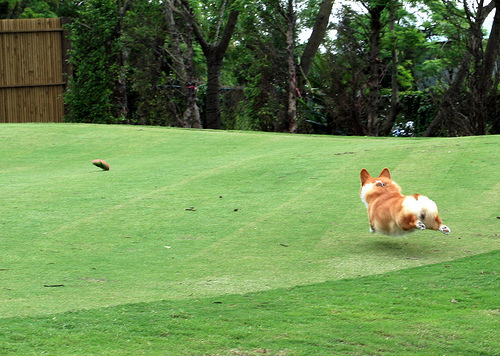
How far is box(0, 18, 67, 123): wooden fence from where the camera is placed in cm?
1731

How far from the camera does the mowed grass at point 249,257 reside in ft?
10.9

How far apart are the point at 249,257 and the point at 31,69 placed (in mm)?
14230

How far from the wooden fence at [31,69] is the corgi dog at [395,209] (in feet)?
44.8

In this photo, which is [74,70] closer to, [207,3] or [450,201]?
[207,3]

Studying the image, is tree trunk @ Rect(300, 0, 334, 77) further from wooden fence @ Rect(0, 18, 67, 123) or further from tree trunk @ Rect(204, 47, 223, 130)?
wooden fence @ Rect(0, 18, 67, 123)

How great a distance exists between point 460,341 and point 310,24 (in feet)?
72.2

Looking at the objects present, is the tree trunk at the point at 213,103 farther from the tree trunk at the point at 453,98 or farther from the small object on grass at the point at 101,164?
the small object on grass at the point at 101,164

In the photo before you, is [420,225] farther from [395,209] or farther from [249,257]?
[249,257]

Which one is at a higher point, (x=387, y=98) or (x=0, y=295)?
(x=387, y=98)

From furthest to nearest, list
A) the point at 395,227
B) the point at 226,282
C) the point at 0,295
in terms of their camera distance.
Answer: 1. the point at 395,227
2. the point at 226,282
3. the point at 0,295

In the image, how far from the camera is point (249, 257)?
16.5 ft

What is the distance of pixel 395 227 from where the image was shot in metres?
5.02

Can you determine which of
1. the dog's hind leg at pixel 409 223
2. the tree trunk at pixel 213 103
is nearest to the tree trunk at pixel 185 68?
the tree trunk at pixel 213 103

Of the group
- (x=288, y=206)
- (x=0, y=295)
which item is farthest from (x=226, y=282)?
(x=288, y=206)
